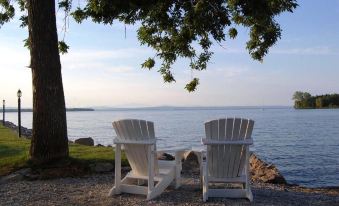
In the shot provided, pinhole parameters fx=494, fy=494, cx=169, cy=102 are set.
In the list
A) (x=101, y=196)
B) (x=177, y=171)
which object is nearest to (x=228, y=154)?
(x=177, y=171)

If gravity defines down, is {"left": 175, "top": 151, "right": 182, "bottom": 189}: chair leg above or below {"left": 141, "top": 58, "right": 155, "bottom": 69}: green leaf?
below

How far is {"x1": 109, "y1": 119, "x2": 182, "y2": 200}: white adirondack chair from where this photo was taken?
7.26 m

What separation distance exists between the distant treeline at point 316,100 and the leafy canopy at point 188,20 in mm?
121697

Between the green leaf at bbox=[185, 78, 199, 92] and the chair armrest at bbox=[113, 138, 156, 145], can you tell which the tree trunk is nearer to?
the chair armrest at bbox=[113, 138, 156, 145]

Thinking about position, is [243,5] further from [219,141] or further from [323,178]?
[323,178]

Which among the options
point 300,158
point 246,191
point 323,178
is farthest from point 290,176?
point 246,191

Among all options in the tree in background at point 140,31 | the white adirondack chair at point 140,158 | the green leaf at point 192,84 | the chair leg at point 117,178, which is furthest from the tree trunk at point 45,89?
the green leaf at point 192,84

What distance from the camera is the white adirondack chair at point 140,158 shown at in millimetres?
7262

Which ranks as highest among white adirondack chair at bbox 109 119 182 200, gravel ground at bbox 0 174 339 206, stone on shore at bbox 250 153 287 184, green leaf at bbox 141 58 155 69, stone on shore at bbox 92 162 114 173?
green leaf at bbox 141 58 155 69

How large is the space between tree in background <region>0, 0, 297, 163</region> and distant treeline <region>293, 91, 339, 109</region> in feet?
401

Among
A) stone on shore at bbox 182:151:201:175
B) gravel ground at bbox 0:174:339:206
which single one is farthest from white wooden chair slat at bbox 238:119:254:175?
stone on shore at bbox 182:151:201:175

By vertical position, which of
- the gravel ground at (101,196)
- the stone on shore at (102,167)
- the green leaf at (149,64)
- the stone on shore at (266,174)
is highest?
the green leaf at (149,64)

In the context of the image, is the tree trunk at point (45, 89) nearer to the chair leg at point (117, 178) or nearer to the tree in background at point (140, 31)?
the tree in background at point (140, 31)

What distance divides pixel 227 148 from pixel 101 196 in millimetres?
2037
